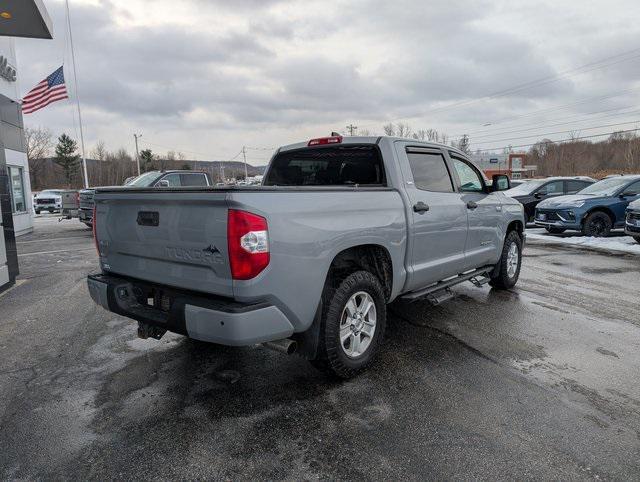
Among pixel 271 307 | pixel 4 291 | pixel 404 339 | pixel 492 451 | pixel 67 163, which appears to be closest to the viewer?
pixel 492 451

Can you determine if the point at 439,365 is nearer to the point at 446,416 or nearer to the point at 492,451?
the point at 446,416

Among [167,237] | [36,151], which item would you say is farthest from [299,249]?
[36,151]

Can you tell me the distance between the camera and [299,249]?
294 cm

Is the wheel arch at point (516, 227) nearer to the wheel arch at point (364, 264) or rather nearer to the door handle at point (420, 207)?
the door handle at point (420, 207)

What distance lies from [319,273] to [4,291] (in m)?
5.72

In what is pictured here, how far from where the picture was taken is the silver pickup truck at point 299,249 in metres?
2.75

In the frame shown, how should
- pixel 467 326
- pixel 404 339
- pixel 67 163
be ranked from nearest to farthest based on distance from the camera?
1. pixel 404 339
2. pixel 467 326
3. pixel 67 163

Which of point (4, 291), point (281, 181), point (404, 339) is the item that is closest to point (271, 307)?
point (404, 339)

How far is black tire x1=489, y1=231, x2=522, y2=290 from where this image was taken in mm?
6141

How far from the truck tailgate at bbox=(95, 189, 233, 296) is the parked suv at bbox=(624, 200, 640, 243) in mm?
10730

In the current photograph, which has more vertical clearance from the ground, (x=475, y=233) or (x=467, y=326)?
(x=475, y=233)

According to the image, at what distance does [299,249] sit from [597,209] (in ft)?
38.7

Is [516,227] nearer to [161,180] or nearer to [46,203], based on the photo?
[161,180]

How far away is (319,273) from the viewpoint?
122 inches
